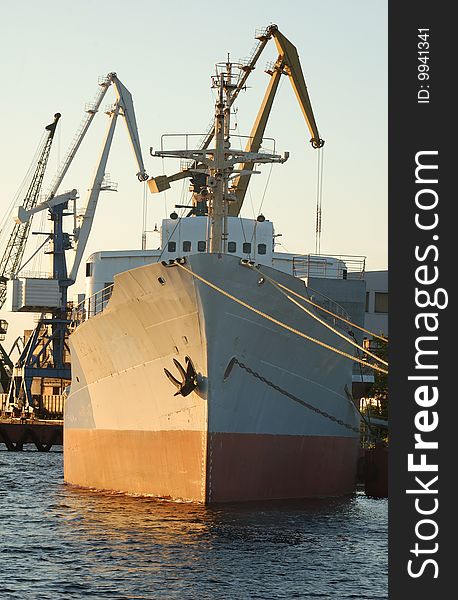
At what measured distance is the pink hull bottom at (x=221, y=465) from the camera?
23.5m

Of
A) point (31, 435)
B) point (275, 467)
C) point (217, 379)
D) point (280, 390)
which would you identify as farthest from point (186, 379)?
point (31, 435)

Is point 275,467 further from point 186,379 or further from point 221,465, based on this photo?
point 186,379

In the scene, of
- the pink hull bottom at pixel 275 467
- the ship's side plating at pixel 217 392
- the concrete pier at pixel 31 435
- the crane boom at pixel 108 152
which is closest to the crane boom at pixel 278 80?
the crane boom at pixel 108 152

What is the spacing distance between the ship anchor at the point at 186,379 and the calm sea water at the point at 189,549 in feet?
7.86

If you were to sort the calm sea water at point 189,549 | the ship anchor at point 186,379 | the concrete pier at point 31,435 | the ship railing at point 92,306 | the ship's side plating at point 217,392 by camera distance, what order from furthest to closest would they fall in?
the concrete pier at point 31,435 → the ship railing at point 92,306 → the ship's side plating at point 217,392 → the ship anchor at point 186,379 → the calm sea water at point 189,549

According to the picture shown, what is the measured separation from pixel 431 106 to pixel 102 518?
501 inches

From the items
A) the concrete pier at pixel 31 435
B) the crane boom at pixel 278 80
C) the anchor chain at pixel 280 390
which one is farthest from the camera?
the concrete pier at pixel 31 435

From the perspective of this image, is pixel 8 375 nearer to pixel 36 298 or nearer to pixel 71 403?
pixel 36 298

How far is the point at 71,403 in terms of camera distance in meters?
31.4

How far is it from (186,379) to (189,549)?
513cm

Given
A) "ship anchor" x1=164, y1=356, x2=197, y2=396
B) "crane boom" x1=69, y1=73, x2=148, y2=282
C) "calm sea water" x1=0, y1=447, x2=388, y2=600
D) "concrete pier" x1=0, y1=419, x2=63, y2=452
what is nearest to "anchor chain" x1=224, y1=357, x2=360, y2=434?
"ship anchor" x1=164, y1=356, x2=197, y2=396

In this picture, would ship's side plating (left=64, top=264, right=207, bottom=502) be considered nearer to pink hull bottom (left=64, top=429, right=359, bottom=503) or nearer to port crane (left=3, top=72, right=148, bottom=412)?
pink hull bottom (left=64, top=429, right=359, bottom=503)

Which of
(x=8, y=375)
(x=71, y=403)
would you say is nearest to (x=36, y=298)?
(x=8, y=375)

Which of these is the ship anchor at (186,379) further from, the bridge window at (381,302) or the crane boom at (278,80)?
the bridge window at (381,302)
